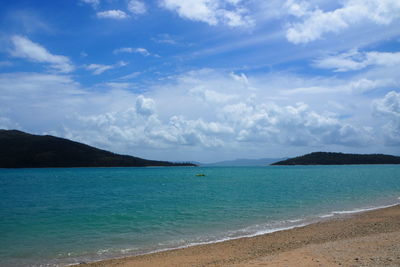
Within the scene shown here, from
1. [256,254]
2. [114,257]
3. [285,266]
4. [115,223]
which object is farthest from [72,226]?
[285,266]

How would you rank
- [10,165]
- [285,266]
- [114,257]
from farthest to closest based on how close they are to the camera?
1. [10,165]
2. [114,257]
3. [285,266]

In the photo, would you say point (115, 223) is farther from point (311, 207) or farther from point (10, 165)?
point (10, 165)

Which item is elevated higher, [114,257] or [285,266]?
[285,266]

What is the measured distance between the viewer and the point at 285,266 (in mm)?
10438

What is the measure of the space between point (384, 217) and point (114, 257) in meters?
18.0

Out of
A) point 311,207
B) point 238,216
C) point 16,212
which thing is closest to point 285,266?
point 238,216

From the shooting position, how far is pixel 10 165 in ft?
604

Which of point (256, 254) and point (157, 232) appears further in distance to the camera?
point (157, 232)

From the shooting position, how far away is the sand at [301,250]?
1102cm

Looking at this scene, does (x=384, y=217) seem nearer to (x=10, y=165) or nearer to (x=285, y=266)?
(x=285, y=266)

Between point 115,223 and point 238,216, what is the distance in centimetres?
889

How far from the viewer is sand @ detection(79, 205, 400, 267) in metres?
11.0

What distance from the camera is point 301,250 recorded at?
12914 millimetres

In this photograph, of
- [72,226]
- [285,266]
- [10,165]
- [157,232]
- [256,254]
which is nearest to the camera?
[285,266]
